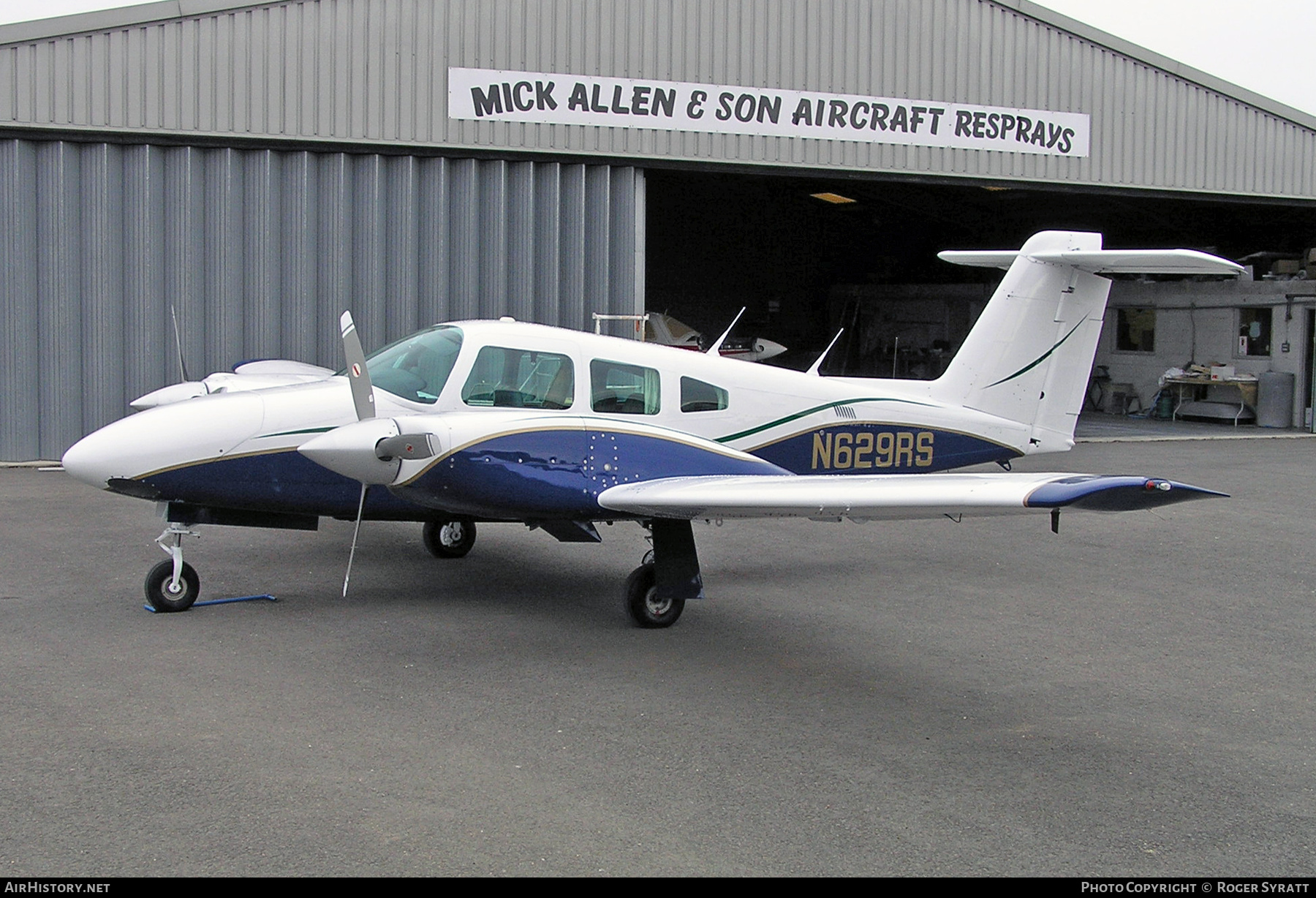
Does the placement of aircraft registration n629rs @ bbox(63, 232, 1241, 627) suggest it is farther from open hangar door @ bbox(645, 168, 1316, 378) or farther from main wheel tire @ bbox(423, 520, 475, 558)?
open hangar door @ bbox(645, 168, 1316, 378)

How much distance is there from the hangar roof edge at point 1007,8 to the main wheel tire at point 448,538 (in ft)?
27.8

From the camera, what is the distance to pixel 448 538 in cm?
998

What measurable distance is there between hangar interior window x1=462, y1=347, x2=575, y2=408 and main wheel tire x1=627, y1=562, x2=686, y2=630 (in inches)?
48.8

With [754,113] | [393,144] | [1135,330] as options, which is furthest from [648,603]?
[1135,330]

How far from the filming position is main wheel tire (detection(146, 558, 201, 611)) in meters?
7.75

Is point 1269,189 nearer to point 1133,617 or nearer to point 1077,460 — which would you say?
point 1077,460

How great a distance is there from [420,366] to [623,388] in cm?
138

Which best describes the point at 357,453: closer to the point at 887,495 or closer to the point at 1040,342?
the point at 887,495

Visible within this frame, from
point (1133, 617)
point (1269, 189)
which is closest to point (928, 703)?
point (1133, 617)

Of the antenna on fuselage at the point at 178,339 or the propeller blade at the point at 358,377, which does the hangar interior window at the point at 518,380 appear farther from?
the antenna on fuselage at the point at 178,339

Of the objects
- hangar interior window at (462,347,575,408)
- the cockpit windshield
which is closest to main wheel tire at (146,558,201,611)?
the cockpit windshield

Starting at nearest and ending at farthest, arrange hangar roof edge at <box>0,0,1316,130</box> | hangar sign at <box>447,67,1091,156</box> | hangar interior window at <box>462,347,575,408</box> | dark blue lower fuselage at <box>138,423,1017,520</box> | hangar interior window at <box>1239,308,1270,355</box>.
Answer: dark blue lower fuselage at <box>138,423,1017,520</box>, hangar interior window at <box>462,347,575,408</box>, hangar roof edge at <box>0,0,1316,130</box>, hangar sign at <box>447,67,1091,156</box>, hangar interior window at <box>1239,308,1270,355</box>

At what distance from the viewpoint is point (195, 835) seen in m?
4.37
